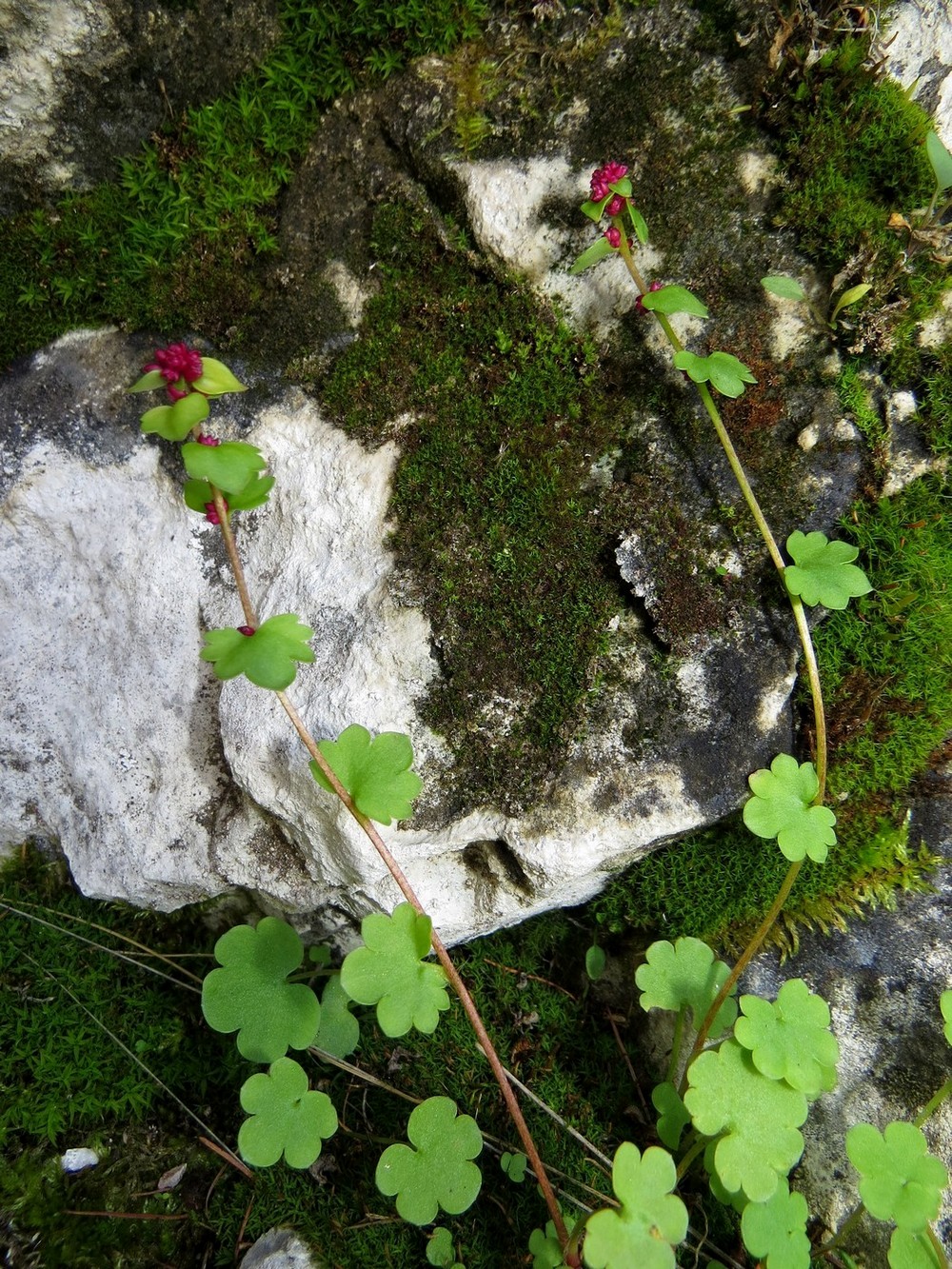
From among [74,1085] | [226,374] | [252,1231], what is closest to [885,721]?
[226,374]

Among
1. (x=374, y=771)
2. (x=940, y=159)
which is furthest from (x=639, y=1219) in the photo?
(x=940, y=159)

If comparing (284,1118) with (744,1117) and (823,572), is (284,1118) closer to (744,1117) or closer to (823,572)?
(744,1117)

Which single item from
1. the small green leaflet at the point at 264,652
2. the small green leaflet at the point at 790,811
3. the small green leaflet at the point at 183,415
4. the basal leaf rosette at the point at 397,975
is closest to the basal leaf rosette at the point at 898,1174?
the small green leaflet at the point at 790,811

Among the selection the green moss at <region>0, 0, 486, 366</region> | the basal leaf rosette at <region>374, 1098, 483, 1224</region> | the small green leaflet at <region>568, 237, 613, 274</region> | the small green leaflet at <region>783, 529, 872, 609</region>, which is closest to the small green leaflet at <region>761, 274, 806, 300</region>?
the small green leaflet at <region>568, 237, 613, 274</region>

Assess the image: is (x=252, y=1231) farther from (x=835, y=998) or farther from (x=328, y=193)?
(x=328, y=193)

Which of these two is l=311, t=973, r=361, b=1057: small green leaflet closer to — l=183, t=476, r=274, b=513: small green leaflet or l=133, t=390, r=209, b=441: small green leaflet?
l=183, t=476, r=274, b=513: small green leaflet
